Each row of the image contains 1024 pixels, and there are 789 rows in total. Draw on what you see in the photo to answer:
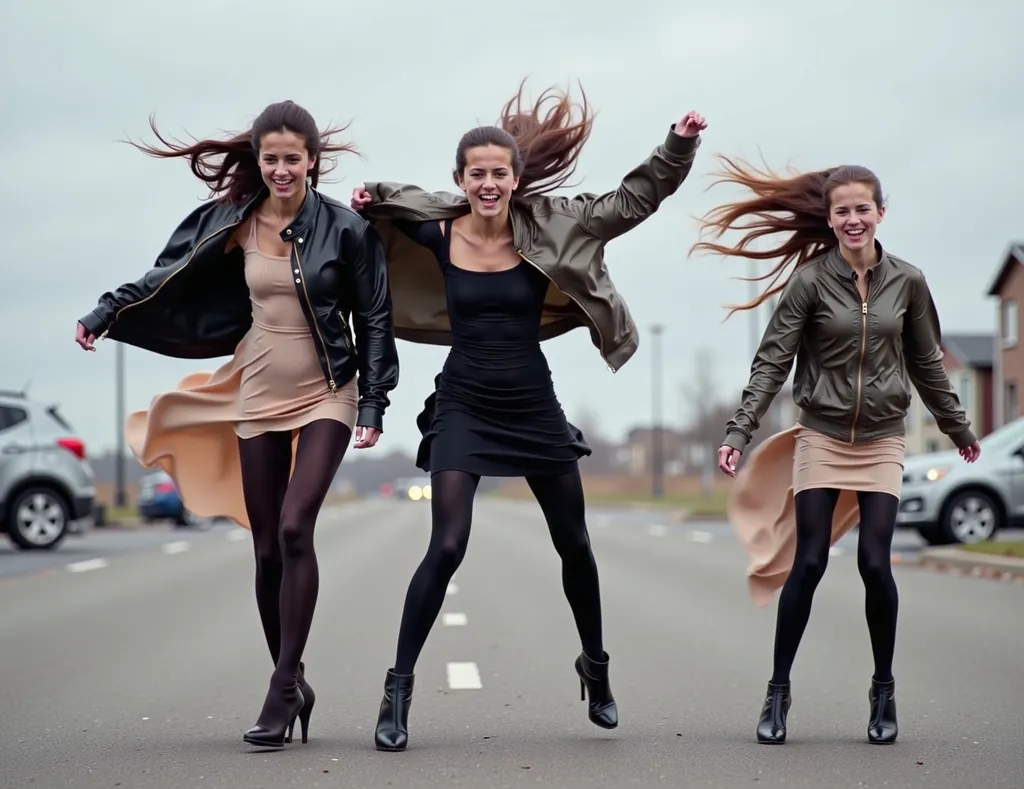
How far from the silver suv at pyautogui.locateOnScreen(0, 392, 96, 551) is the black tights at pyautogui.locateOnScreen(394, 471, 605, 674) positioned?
1400 cm

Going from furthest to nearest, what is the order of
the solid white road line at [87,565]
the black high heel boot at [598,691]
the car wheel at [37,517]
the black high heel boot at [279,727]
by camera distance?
the car wheel at [37,517]
the solid white road line at [87,565]
the black high heel boot at [598,691]
the black high heel boot at [279,727]

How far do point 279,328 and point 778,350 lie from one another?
1808 millimetres

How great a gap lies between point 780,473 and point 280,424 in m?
1.99

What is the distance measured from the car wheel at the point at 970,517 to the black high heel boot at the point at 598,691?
42.4ft

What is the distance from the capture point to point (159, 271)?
6027 mm

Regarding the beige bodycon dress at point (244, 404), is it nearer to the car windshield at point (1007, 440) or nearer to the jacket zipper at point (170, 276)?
the jacket zipper at point (170, 276)

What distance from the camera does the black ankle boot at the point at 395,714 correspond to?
17.9ft

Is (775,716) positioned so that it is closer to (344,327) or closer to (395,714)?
(395,714)

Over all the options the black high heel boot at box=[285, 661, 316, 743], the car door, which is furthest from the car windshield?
the black high heel boot at box=[285, 661, 316, 743]

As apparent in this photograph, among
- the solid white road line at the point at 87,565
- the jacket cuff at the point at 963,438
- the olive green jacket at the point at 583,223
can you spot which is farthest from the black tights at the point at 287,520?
the solid white road line at the point at 87,565

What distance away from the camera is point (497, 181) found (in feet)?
18.6

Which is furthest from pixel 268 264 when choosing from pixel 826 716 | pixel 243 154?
pixel 826 716

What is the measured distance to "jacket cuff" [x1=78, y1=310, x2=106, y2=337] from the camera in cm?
582

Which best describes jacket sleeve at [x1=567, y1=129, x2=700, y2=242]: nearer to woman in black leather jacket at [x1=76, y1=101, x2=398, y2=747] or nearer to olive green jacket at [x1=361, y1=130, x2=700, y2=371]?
olive green jacket at [x1=361, y1=130, x2=700, y2=371]
